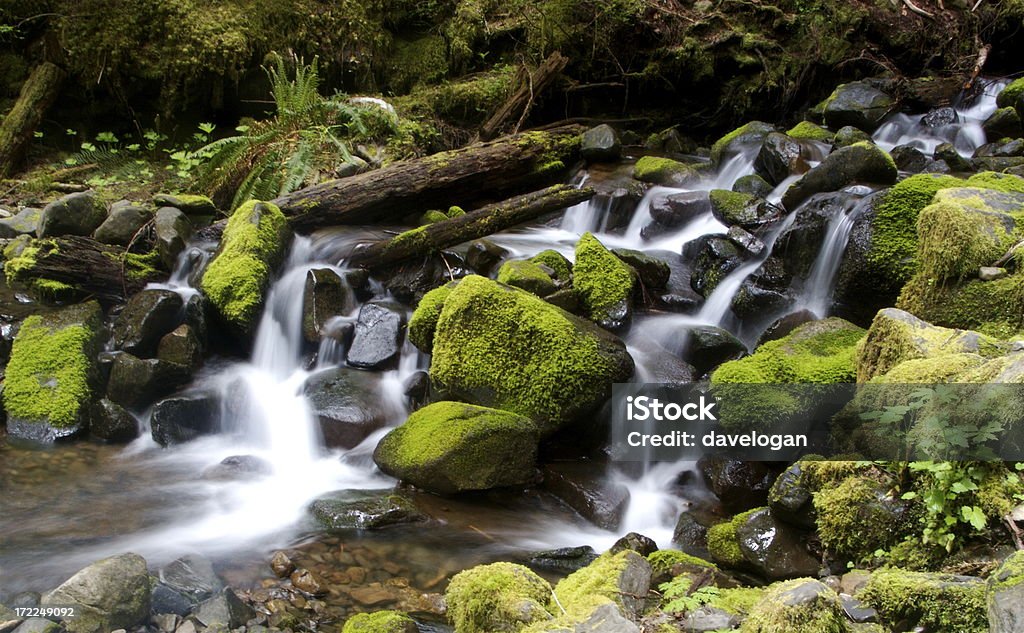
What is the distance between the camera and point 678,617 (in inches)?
101

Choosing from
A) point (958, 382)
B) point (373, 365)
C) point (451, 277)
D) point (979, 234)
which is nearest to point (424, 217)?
point (451, 277)

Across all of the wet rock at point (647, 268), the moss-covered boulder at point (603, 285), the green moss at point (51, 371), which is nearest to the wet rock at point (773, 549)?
the moss-covered boulder at point (603, 285)

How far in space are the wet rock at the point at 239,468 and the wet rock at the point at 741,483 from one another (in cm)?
339

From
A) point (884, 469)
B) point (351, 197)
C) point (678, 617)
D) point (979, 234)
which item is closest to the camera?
point (678, 617)

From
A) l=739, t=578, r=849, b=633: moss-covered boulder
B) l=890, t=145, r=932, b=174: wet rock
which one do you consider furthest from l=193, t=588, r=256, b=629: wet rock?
l=890, t=145, r=932, b=174: wet rock

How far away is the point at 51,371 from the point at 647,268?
217 inches

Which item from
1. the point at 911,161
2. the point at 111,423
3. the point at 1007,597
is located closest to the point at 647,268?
the point at 911,161

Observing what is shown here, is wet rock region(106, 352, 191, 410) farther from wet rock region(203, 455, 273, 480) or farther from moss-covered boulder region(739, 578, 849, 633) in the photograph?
moss-covered boulder region(739, 578, 849, 633)

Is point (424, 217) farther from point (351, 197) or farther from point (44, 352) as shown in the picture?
point (44, 352)

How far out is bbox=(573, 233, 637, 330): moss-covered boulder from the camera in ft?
21.6

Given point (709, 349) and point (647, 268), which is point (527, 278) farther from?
point (709, 349)

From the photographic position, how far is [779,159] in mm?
8727

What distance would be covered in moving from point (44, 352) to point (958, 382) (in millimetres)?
6935

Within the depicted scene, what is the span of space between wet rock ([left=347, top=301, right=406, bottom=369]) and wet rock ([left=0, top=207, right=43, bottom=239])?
4.11 metres
